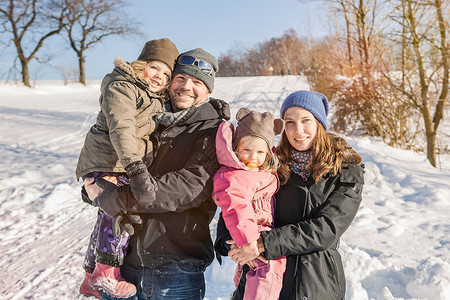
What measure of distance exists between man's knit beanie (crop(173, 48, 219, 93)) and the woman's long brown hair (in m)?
0.55

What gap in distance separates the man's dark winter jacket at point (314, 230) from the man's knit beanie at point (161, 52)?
107 centimetres

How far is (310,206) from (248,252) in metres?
0.39

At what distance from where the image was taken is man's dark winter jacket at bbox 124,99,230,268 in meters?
1.56

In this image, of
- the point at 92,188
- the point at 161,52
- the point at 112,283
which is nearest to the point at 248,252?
the point at 112,283

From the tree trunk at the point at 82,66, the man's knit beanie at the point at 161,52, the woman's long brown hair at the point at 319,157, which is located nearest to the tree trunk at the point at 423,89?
the woman's long brown hair at the point at 319,157

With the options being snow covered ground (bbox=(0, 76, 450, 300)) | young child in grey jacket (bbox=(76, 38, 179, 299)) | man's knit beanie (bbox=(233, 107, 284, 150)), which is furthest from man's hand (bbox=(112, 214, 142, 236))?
snow covered ground (bbox=(0, 76, 450, 300))

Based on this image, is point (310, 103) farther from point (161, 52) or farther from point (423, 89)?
point (423, 89)

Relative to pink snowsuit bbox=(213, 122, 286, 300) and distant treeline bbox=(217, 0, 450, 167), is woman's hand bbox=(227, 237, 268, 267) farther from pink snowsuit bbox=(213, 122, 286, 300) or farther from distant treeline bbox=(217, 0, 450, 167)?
distant treeline bbox=(217, 0, 450, 167)

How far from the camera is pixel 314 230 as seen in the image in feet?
5.11

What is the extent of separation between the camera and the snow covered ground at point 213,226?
284 cm

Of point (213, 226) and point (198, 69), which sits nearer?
point (198, 69)

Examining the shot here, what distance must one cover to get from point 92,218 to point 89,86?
61.6 feet

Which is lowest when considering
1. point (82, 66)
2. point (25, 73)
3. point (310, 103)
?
point (310, 103)

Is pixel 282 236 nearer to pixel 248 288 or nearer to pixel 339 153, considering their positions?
pixel 248 288
